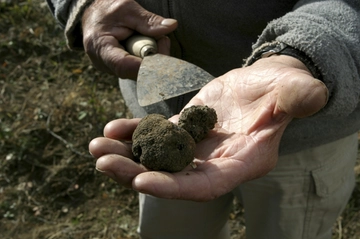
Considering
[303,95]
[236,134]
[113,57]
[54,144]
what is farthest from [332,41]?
[54,144]

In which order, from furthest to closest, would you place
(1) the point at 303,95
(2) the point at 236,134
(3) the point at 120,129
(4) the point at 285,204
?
(4) the point at 285,204 → (3) the point at 120,129 → (2) the point at 236,134 → (1) the point at 303,95

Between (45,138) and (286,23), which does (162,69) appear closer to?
(286,23)

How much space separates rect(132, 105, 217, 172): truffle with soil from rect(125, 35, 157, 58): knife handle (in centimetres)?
36

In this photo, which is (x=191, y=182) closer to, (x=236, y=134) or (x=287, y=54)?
(x=236, y=134)

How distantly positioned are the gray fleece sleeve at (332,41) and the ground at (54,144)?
1877mm

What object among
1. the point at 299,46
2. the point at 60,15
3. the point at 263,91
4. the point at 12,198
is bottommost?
the point at 12,198

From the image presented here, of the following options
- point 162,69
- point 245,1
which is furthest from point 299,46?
point 162,69

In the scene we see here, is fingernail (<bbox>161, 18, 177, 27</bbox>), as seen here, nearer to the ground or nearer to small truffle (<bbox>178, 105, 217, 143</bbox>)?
small truffle (<bbox>178, 105, 217, 143</bbox>)

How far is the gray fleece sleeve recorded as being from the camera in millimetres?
1804

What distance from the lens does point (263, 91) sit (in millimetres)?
1864

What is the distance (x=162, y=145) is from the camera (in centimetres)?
196

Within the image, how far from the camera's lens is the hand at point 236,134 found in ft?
5.42

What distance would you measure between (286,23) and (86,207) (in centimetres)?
224

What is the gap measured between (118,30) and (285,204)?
117 centimetres
